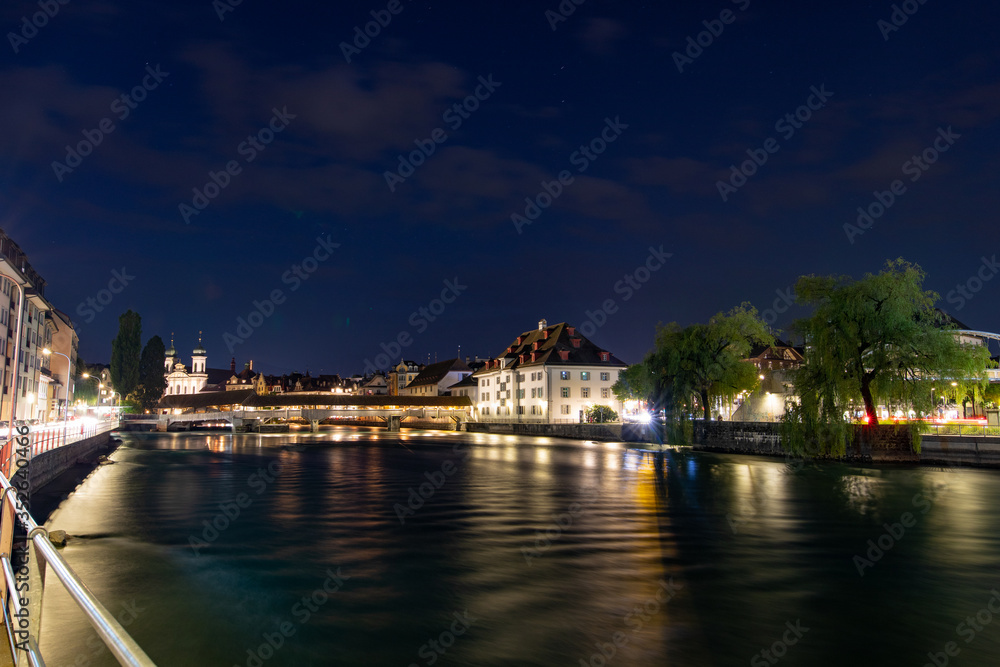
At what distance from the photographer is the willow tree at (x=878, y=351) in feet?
144

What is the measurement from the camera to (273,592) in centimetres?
1518

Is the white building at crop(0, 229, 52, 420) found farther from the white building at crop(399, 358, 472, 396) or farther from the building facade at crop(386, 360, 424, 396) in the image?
the building facade at crop(386, 360, 424, 396)

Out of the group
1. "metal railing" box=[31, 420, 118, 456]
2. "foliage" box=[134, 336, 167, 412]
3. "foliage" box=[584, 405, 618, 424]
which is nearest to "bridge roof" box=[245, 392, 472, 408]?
"foliage" box=[134, 336, 167, 412]

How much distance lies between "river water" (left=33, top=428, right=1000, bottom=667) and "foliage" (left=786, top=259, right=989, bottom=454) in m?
11.2

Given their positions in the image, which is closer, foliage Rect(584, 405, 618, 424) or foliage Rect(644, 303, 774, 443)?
foliage Rect(644, 303, 774, 443)

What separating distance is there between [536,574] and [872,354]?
3732 centimetres

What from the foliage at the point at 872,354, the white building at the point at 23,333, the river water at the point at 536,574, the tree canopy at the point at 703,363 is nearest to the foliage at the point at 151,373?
the white building at the point at 23,333

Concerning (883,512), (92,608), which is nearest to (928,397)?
(883,512)

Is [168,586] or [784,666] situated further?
[168,586]

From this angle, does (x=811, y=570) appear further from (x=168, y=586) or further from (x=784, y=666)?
(x=168, y=586)

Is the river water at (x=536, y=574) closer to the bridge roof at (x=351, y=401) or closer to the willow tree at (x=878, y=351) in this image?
the willow tree at (x=878, y=351)

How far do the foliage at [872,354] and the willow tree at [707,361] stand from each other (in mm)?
15131

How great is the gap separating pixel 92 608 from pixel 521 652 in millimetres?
9289

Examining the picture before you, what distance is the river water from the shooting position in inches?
472
